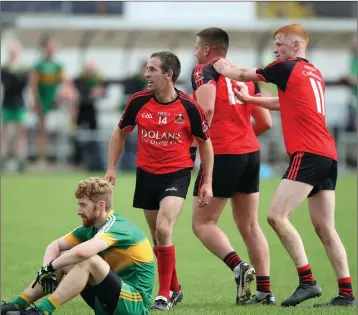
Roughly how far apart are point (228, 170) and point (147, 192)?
0.75 metres

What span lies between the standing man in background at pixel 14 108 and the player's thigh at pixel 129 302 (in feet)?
50.3

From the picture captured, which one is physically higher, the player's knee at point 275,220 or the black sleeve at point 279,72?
the black sleeve at point 279,72

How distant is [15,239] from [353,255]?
13.4 feet

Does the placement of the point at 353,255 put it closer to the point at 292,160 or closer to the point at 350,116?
the point at 292,160

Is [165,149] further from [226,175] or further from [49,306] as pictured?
[49,306]

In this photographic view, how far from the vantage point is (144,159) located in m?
9.15

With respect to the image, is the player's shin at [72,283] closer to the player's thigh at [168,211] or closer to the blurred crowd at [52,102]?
the player's thigh at [168,211]

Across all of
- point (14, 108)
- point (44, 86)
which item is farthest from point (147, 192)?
point (44, 86)

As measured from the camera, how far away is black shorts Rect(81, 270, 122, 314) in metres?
7.57

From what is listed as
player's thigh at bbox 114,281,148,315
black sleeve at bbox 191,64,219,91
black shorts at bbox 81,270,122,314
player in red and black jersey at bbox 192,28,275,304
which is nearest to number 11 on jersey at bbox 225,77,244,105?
player in red and black jersey at bbox 192,28,275,304

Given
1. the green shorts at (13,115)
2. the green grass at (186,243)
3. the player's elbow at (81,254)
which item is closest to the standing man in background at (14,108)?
the green shorts at (13,115)

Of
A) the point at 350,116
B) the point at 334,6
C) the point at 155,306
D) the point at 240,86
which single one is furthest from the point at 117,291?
the point at 334,6

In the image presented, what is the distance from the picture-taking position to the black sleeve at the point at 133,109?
912 centimetres

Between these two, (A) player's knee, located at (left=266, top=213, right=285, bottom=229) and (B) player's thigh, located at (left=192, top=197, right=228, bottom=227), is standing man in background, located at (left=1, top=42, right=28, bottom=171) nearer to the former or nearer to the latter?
(B) player's thigh, located at (left=192, top=197, right=228, bottom=227)
